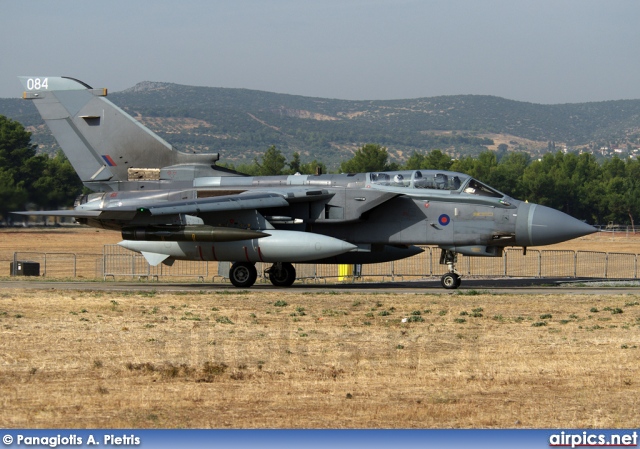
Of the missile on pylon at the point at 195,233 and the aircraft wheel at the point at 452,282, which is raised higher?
the missile on pylon at the point at 195,233

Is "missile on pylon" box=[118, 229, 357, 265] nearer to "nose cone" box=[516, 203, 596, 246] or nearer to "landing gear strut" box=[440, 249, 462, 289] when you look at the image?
"landing gear strut" box=[440, 249, 462, 289]

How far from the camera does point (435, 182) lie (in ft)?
81.3

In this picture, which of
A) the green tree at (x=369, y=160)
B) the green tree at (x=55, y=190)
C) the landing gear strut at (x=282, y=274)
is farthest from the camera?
the green tree at (x=369, y=160)

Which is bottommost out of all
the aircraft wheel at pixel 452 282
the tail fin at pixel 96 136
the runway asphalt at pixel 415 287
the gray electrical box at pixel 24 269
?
the gray electrical box at pixel 24 269

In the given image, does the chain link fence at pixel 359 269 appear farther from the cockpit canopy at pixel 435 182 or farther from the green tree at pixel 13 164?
the cockpit canopy at pixel 435 182

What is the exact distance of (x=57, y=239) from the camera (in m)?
70.3

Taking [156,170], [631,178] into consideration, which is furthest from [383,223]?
[631,178]

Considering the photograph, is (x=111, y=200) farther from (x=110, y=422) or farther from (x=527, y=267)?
(x=527, y=267)

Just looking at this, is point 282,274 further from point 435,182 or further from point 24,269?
point 24,269

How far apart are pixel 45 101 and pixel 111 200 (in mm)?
4055

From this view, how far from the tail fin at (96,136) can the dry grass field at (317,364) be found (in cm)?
741

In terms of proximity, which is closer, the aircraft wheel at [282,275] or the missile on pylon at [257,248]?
the missile on pylon at [257,248]

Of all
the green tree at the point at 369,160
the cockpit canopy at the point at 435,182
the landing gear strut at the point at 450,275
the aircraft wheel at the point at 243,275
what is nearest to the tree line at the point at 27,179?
the aircraft wheel at the point at 243,275

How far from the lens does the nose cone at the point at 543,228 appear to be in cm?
2380
